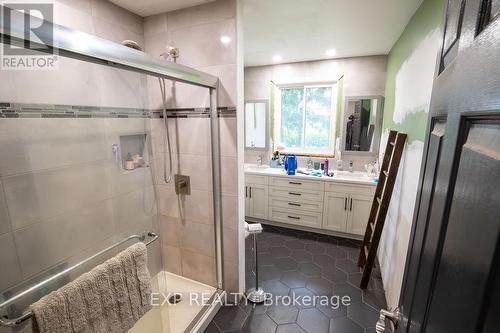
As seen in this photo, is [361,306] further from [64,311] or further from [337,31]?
[337,31]

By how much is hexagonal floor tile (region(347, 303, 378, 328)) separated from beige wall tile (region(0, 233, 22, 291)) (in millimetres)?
2258

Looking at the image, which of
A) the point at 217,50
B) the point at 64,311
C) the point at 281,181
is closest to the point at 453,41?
the point at 217,50

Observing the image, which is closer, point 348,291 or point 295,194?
point 348,291

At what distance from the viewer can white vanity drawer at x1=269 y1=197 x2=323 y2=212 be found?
313 centimetres

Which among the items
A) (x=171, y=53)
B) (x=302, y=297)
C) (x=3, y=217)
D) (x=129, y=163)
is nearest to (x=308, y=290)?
(x=302, y=297)

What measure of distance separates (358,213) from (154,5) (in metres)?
3.05

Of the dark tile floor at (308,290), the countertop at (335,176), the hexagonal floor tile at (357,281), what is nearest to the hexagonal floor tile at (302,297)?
the dark tile floor at (308,290)

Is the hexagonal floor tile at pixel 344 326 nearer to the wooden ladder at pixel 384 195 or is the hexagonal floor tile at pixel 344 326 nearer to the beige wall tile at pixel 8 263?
the wooden ladder at pixel 384 195

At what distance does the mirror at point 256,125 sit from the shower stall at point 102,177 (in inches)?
79.4

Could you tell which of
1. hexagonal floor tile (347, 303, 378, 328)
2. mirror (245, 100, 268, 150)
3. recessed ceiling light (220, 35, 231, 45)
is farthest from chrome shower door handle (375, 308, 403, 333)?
mirror (245, 100, 268, 150)

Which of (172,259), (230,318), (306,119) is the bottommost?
(230,318)

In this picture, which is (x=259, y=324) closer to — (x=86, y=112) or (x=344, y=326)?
(x=344, y=326)

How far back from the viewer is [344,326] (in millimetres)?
1787

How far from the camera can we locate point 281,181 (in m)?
3.29
